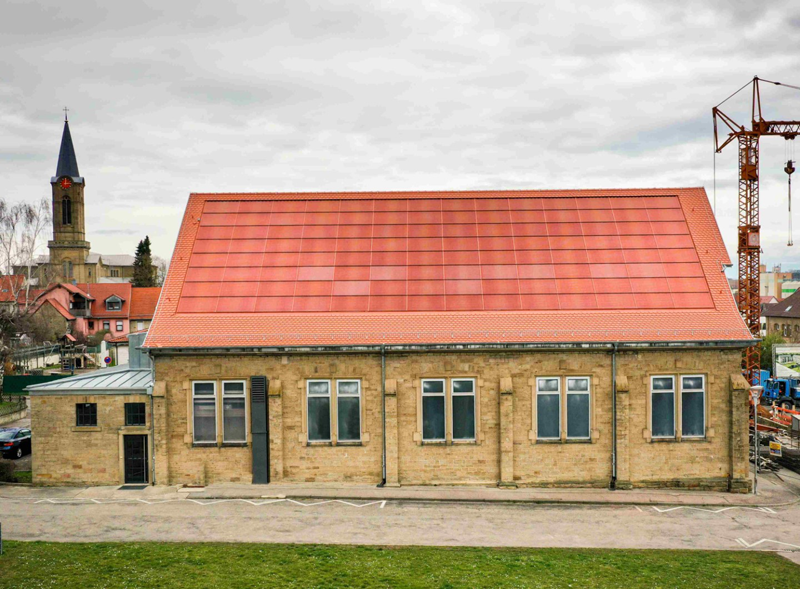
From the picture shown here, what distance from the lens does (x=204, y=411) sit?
77.3 feet

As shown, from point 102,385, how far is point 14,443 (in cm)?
884

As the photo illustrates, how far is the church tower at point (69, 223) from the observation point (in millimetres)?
120188

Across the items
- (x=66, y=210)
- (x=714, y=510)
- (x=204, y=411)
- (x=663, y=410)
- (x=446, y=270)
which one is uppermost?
(x=66, y=210)

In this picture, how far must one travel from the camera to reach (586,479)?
914 inches

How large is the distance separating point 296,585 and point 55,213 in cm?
12753

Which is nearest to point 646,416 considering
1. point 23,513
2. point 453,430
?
point 453,430

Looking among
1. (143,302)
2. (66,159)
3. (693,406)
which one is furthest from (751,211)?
(66,159)

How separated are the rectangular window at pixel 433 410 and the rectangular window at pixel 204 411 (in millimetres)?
7540

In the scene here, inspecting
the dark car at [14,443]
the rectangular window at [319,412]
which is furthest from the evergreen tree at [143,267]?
the rectangular window at [319,412]

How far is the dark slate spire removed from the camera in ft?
390

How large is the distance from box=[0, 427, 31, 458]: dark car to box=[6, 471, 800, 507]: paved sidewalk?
6326mm

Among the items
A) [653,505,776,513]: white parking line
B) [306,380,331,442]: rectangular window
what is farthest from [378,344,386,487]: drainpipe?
[653,505,776,513]: white parking line

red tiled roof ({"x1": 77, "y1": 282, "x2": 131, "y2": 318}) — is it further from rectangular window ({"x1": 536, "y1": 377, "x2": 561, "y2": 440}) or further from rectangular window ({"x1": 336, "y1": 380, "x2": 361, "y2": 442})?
rectangular window ({"x1": 536, "y1": 377, "x2": 561, "y2": 440})

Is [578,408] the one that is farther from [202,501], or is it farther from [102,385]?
[102,385]
